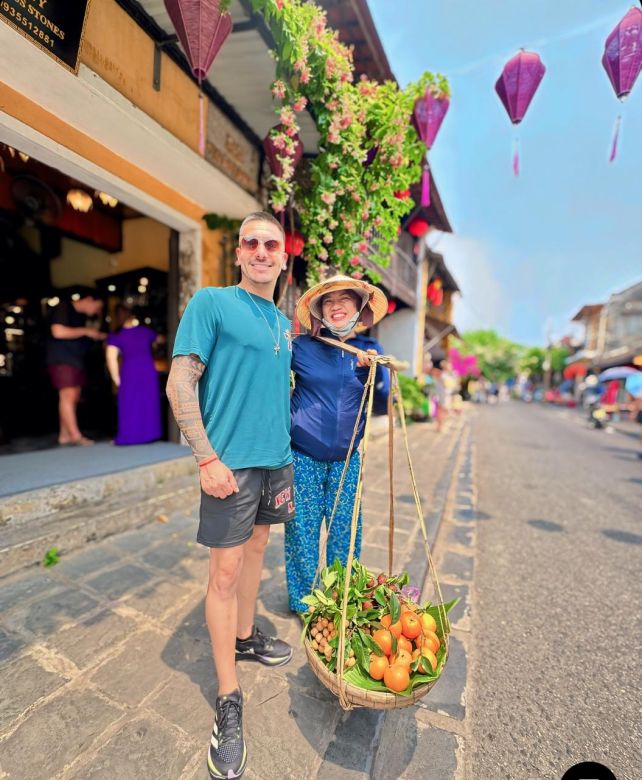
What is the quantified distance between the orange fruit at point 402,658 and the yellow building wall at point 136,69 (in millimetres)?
4012

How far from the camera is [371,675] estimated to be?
1.43 m

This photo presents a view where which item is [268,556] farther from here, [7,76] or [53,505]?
[7,76]

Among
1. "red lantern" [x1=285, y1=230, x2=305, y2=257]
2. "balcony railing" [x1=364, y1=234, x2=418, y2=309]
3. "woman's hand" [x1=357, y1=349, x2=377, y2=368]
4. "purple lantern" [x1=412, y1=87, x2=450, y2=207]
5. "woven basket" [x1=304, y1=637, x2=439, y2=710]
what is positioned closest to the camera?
"woven basket" [x1=304, y1=637, x2=439, y2=710]

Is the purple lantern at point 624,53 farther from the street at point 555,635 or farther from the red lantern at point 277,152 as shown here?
the street at point 555,635

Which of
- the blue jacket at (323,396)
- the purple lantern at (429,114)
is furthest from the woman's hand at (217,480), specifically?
the purple lantern at (429,114)

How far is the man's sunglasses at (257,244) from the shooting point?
5.30ft

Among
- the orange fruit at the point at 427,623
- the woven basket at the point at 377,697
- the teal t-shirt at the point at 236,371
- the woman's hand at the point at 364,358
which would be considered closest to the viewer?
the woven basket at the point at 377,697

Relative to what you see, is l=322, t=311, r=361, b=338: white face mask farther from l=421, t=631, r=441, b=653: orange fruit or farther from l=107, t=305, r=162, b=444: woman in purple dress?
l=107, t=305, r=162, b=444: woman in purple dress

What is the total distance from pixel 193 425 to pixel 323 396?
0.86 m

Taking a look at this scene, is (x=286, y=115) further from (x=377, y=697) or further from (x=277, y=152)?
Result: (x=377, y=697)

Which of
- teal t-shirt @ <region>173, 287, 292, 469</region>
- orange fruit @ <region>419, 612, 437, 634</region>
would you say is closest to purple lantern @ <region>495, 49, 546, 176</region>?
teal t-shirt @ <region>173, 287, 292, 469</region>

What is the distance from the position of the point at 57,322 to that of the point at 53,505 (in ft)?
8.52

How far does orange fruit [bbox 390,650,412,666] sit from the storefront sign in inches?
149

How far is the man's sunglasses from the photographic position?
5.30ft
